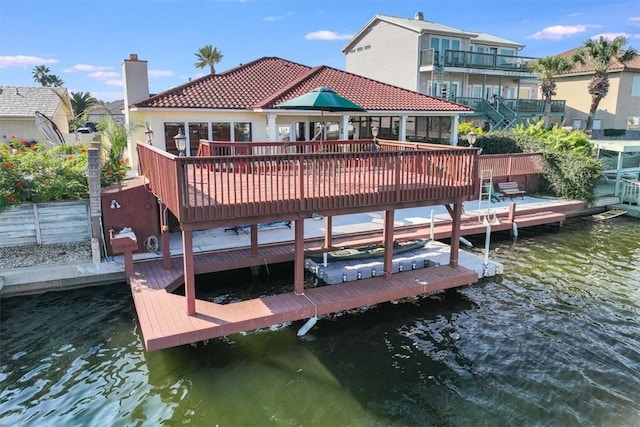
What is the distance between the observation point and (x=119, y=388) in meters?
6.87

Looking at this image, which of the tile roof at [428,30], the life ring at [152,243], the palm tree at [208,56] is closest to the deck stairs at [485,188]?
the life ring at [152,243]

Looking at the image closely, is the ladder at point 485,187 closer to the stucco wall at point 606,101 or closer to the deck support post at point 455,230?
the deck support post at point 455,230

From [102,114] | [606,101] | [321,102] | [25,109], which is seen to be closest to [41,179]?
[321,102]

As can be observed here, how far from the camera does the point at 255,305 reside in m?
8.26

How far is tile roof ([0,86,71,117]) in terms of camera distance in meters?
25.3

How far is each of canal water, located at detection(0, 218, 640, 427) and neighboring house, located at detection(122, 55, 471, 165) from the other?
7775mm

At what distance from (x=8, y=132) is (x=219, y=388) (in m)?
25.8

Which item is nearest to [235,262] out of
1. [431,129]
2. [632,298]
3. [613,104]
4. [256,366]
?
[256,366]

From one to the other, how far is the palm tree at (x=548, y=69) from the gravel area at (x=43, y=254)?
30615 millimetres

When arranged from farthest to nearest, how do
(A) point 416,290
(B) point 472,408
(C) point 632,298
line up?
(C) point 632,298
(A) point 416,290
(B) point 472,408

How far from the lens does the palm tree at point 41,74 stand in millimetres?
65812

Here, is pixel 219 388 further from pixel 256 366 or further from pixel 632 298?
pixel 632 298

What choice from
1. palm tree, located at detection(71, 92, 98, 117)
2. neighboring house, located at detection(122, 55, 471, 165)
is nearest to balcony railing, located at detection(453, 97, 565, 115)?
neighboring house, located at detection(122, 55, 471, 165)

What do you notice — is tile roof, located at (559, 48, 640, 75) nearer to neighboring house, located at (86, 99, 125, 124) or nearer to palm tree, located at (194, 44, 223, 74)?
palm tree, located at (194, 44, 223, 74)
